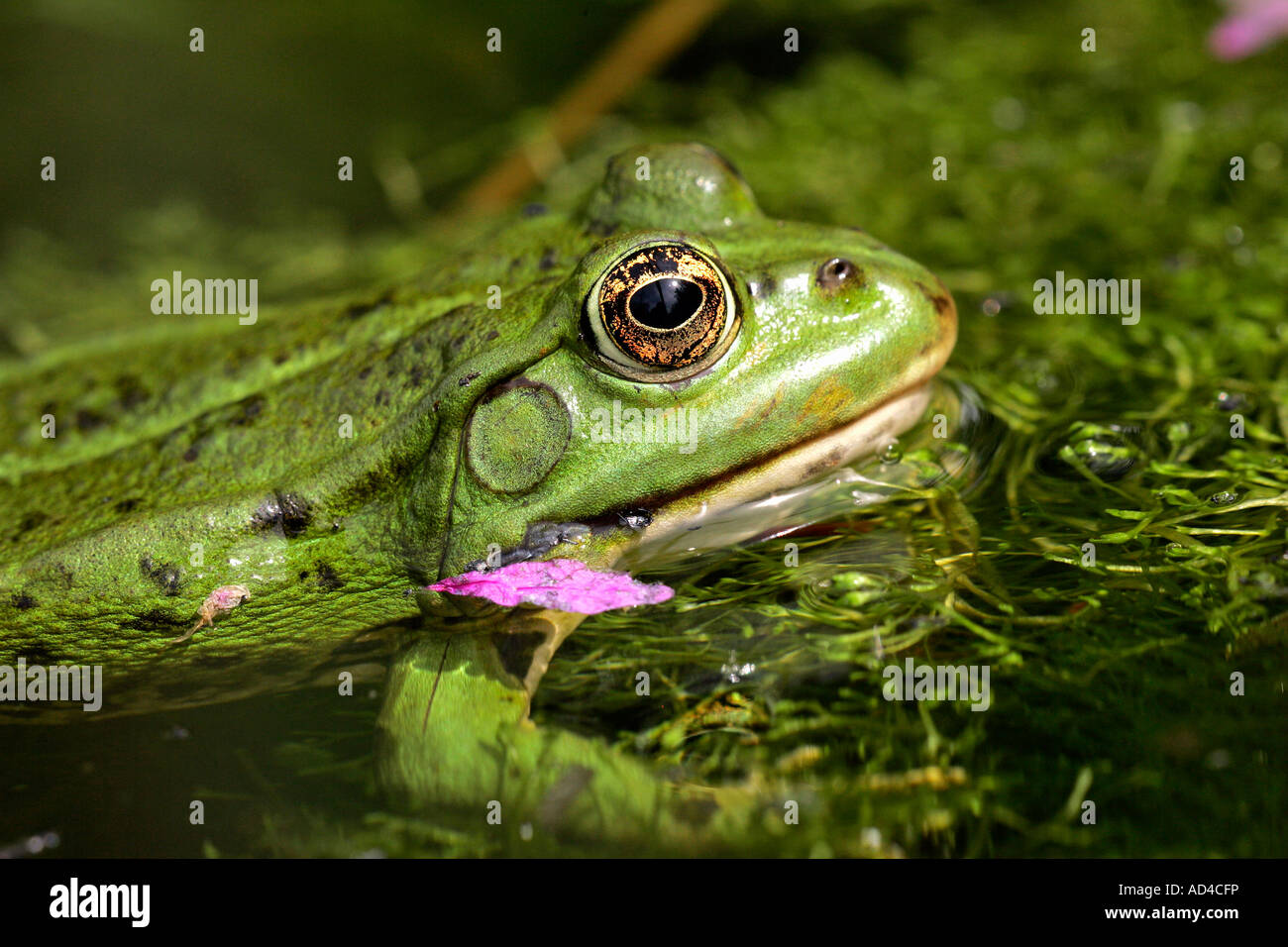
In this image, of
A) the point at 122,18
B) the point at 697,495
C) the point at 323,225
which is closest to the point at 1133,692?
the point at 697,495

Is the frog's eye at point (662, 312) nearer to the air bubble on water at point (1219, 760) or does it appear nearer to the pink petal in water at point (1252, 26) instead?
the air bubble on water at point (1219, 760)


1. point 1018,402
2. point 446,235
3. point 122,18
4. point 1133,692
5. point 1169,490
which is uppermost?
point 122,18

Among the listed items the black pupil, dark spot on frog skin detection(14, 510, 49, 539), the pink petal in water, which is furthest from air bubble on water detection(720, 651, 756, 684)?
the pink petal in water

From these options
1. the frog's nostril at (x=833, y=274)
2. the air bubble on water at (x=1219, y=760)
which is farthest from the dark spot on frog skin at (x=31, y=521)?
the air bubble on water at (x=1219, y=760)

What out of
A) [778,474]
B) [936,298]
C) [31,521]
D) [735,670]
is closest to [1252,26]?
[936,298]

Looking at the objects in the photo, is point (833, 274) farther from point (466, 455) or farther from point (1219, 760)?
point (1219, 760)

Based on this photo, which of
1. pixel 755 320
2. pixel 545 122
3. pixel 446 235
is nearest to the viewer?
pixel 755 320
